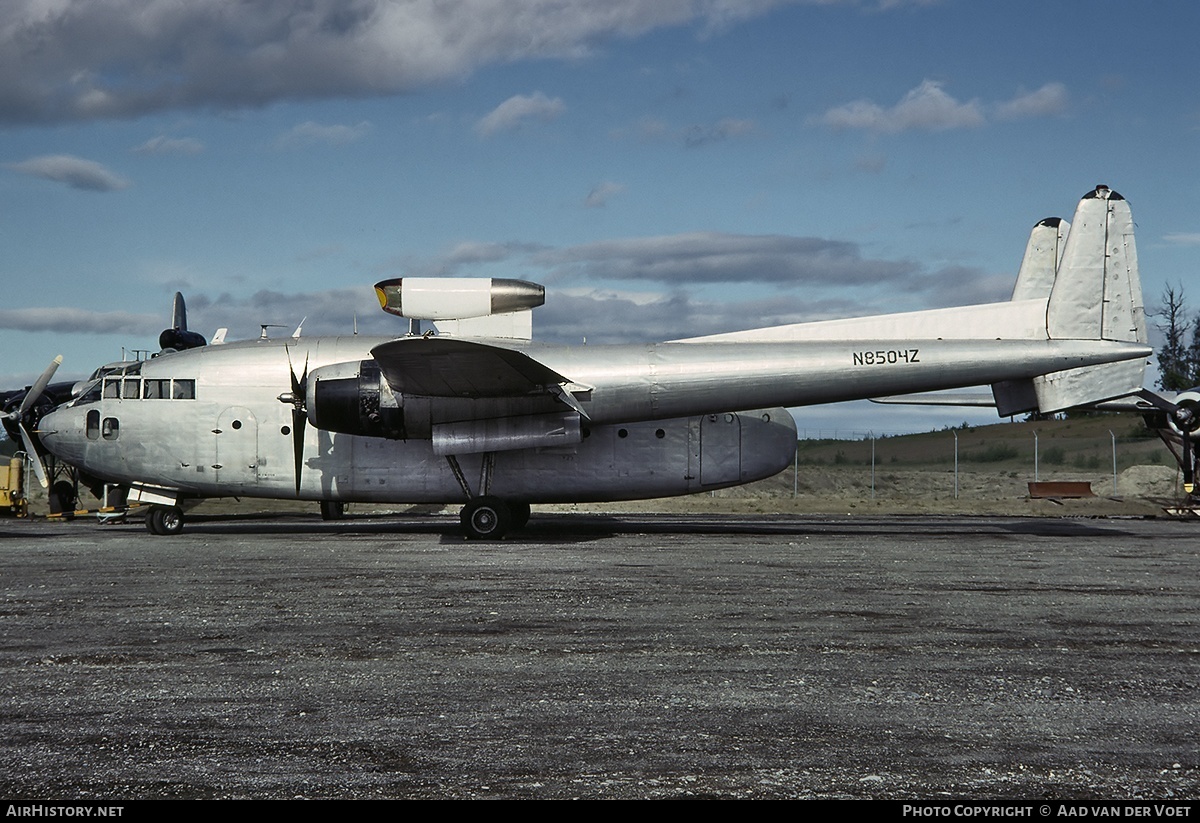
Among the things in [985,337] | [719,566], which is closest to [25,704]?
[719,566]

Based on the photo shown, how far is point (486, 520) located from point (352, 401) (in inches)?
148

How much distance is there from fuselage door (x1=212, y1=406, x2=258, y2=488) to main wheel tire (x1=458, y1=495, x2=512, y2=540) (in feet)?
16.8

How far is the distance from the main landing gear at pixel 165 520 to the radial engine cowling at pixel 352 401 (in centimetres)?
458

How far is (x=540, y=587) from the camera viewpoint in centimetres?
1314

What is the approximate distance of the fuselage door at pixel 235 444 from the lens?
21953mm

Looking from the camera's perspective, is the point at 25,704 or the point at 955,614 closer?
the point at 25,704

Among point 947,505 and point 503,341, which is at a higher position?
point 503,341

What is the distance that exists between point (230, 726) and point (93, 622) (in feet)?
16.4

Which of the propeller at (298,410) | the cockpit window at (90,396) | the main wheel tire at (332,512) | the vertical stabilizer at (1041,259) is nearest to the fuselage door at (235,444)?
the propeller at (298,410)

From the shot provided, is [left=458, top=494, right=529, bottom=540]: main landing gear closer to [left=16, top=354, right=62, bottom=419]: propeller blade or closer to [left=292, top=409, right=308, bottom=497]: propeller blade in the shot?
[left=292, top=409, right=308, bottom=497]: propeller blade

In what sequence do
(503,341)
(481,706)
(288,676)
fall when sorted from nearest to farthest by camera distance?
(481,706) → (288,676) → (503,341)

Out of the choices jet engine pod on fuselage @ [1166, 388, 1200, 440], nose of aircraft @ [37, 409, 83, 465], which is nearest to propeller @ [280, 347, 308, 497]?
nose of aircraft @ [37, 409, 83, 465]
